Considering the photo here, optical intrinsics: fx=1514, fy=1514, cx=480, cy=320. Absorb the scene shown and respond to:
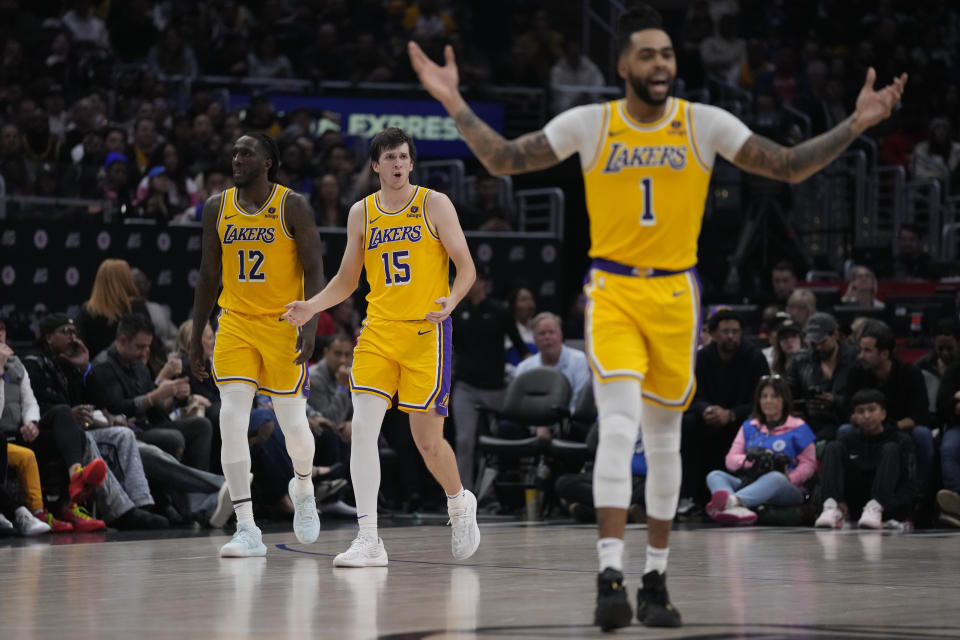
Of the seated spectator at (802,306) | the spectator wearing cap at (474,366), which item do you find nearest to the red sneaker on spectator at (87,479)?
the spectator wearing cap at (474,366)

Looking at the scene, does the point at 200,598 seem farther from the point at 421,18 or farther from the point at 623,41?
the point at 421,18

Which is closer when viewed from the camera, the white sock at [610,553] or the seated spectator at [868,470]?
the white sock at [610,553]

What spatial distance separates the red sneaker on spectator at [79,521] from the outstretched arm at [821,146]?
6.63m

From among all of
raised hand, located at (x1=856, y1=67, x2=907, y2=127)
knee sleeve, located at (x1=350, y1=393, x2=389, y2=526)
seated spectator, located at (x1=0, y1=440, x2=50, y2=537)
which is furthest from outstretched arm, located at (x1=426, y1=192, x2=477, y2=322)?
seated spectator, located at (x1=0, y1=440, x2=50, y2=537)

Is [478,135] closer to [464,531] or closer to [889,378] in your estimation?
[464,531]

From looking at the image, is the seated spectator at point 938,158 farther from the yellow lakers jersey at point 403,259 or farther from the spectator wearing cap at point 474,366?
the yellow lakers jersey at point 403,259

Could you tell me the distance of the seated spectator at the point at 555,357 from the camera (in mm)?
13734

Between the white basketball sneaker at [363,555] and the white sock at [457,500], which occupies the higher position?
the white sock at [457,500]

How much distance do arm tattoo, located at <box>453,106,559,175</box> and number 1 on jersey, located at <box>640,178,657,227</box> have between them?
13.8 inches

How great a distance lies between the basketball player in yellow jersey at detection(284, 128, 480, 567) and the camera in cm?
779

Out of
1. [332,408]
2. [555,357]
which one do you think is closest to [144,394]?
[332,408]

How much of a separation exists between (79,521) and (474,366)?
4.36m

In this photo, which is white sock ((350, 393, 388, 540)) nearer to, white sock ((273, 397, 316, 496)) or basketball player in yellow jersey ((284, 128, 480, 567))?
basketball player in yellow jersey ((284, 128, 480, 567))

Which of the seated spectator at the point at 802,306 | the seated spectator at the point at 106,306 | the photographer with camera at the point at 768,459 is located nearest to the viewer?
the photographer with camera at the point at 768,459
